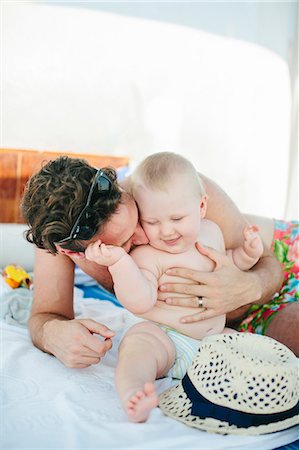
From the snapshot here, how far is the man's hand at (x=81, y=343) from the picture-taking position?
4.62ft

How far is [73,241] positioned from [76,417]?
15.8 inches

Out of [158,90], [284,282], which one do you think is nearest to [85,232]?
[284,282]

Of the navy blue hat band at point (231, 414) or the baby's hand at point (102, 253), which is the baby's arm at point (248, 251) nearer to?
the baby's hand at point (102, 253)

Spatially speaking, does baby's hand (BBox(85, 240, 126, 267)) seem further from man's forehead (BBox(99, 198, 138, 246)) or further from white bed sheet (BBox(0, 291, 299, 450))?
white bed sheet (BBox(0, 291, 299, 450))

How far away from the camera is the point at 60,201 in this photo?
4.39ft

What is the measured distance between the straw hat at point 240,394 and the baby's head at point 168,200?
0.41 m

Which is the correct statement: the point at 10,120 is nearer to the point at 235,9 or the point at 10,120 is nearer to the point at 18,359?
the point at 235,9

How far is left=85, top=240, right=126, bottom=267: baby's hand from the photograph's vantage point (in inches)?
53.5

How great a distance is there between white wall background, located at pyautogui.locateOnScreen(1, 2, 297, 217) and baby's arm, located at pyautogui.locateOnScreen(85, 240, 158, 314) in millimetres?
2601

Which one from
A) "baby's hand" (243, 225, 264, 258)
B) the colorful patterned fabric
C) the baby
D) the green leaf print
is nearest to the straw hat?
the baby

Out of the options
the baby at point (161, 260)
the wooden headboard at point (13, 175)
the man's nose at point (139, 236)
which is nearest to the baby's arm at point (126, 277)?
the baby at point (161, 260)

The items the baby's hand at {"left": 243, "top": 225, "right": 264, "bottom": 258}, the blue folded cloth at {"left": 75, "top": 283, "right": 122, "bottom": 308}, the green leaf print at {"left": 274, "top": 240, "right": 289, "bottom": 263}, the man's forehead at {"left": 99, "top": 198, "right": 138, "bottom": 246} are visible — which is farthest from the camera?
the blue folded cloth at {"left": 75, "top": 283, "right": 122, "bottom": 308}

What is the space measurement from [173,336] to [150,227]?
29cm

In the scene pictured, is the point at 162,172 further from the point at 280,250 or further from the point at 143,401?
the point at 280,250
